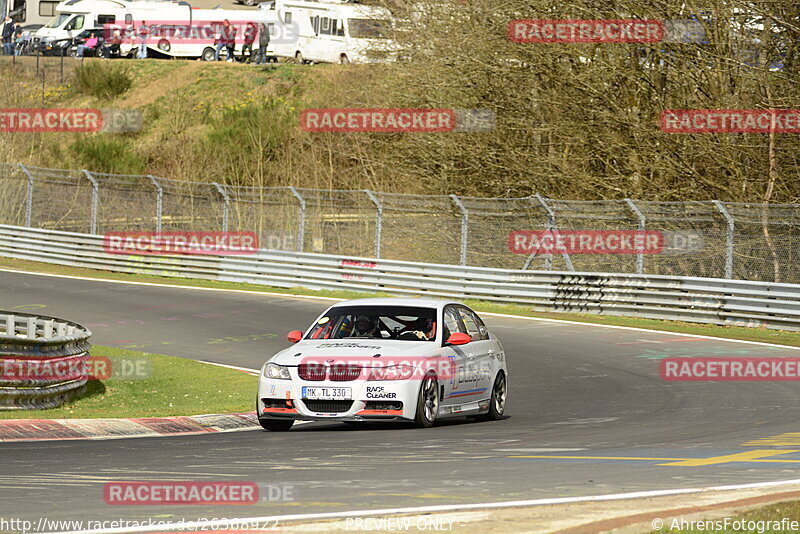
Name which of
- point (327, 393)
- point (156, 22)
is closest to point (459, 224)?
point (327, 393)

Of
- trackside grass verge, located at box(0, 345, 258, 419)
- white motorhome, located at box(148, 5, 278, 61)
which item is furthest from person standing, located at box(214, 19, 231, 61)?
trackside grass verge, located at box(0, 345, 258, 419)

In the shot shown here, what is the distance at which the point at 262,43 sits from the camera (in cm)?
6675

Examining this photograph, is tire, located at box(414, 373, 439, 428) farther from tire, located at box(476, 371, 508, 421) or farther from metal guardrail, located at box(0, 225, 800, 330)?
metal guardrail, located at box(0, 225, 800, 330)

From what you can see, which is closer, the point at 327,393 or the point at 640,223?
the point at 327,393

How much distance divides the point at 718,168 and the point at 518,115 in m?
5.83

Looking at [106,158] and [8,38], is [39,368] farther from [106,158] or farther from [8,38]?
[8,38]

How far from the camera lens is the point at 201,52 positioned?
2729 inches

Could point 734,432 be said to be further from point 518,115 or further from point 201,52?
point 201,52

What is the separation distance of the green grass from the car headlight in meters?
6.27

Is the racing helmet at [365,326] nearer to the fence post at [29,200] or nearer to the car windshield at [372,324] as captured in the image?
the car windshield at [372,324]

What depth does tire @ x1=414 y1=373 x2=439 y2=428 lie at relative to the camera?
493 inches

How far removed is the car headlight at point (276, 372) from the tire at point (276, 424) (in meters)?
0.48

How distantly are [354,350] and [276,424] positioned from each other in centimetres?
113

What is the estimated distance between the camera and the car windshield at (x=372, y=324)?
13.5 m
